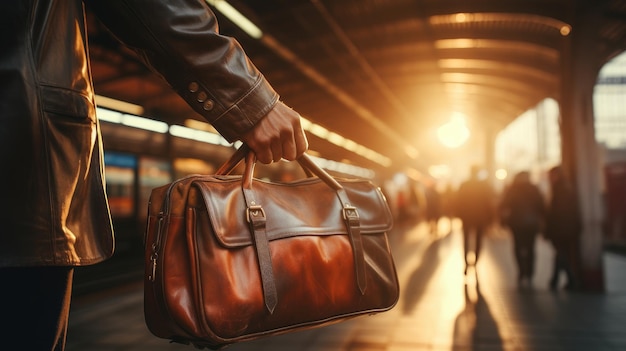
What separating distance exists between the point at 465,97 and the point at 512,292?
13.6 m

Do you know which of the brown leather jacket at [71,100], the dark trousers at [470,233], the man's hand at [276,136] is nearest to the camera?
the brown leather jacket at [71,100]

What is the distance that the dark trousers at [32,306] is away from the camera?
1.07 meters

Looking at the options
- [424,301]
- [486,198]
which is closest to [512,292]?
[424,301]

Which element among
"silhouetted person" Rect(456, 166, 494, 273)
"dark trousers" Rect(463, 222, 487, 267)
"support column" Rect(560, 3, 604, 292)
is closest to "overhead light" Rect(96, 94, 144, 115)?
"silhouetted person" Rect(456, 166, 494, 273)

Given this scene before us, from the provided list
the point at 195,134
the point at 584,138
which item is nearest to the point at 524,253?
the point at 584,138

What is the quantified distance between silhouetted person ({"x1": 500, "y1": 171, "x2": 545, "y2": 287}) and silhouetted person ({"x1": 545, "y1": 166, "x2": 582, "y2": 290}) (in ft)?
1.13

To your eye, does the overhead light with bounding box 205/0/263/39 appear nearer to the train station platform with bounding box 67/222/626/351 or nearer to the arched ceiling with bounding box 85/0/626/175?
the arched ceiling with bounding box 85/0/626/175

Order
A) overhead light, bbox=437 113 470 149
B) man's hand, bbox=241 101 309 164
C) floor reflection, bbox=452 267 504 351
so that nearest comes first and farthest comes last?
man's hand, bbox=241 101 309 164 < floor reflection, bbox=452 267 504 351 < overhead light, bbox=437 113 470 149

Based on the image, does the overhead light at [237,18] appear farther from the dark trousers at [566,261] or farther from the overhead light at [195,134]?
the dark trousers at [566,261]

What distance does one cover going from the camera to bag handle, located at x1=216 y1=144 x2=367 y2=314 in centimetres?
138

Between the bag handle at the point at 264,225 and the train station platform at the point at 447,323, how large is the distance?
9.39ft

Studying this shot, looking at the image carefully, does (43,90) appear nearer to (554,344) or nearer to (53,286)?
(53,286)

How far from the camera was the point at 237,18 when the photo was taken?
8.75 meters

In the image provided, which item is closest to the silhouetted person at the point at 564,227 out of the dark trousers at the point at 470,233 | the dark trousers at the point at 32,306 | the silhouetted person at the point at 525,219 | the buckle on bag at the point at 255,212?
the silhouetted person at the point at 525,219
